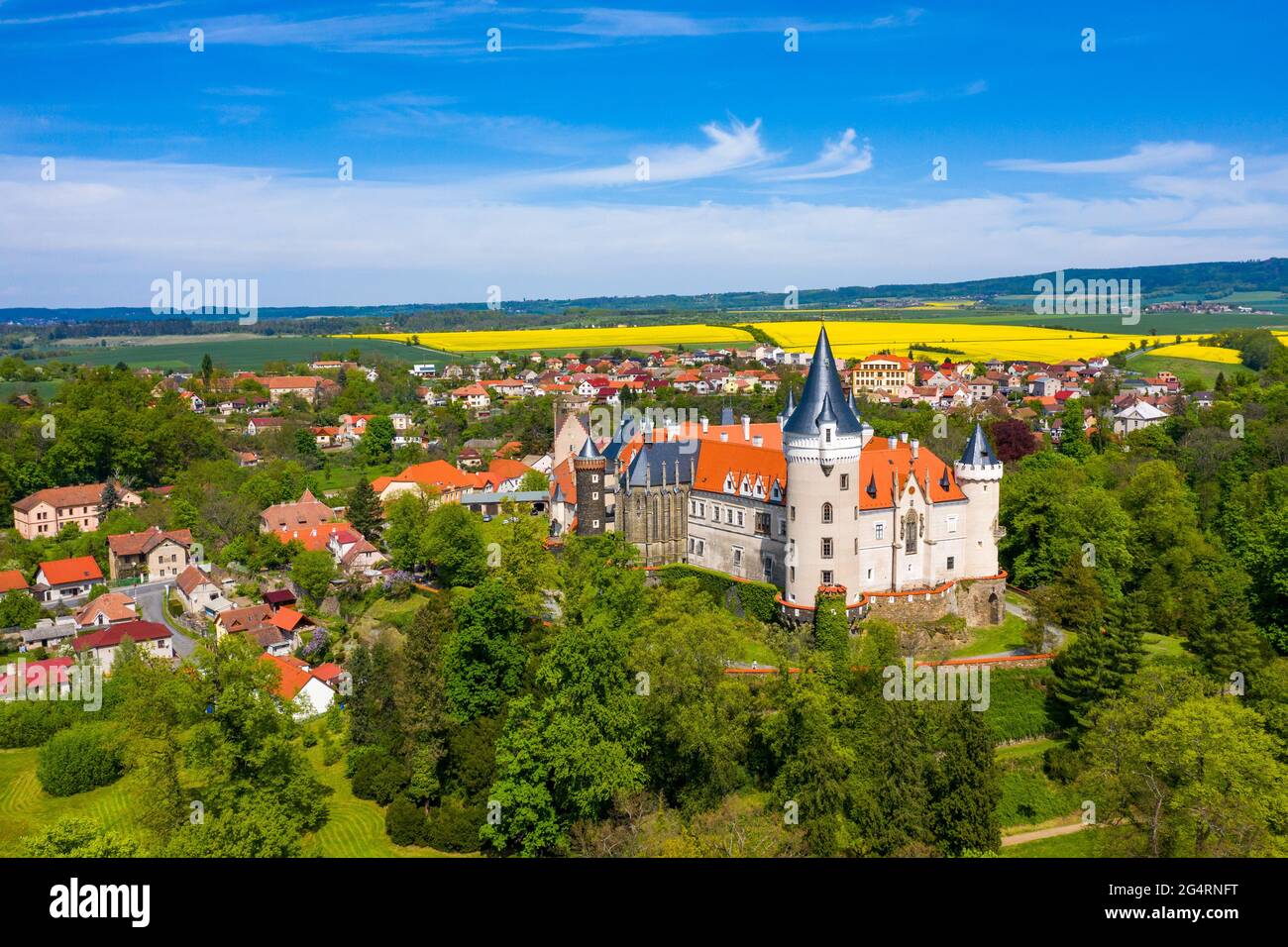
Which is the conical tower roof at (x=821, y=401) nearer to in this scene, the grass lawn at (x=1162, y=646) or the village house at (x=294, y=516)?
the grass lawn at (x=1162, y=646)

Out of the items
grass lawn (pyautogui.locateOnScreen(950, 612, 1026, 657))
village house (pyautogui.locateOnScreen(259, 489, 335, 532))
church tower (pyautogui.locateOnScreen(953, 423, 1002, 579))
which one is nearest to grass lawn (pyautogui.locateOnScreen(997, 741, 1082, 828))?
grass lawn (pyautogui.locateOnScreen(950, 612, 1026, 657))

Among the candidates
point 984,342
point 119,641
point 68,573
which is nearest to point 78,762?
point 119,641


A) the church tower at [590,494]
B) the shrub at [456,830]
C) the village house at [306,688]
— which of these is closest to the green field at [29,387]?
the church tower at [590,494]

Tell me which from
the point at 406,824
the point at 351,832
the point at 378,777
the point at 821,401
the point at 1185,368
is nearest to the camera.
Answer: the point at 406,824

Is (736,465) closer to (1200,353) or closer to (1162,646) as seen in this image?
(1162,646)

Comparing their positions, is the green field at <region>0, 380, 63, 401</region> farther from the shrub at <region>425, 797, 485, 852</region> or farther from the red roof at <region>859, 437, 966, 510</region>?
the shrub at <region>425, 797, 485, 852</region>
